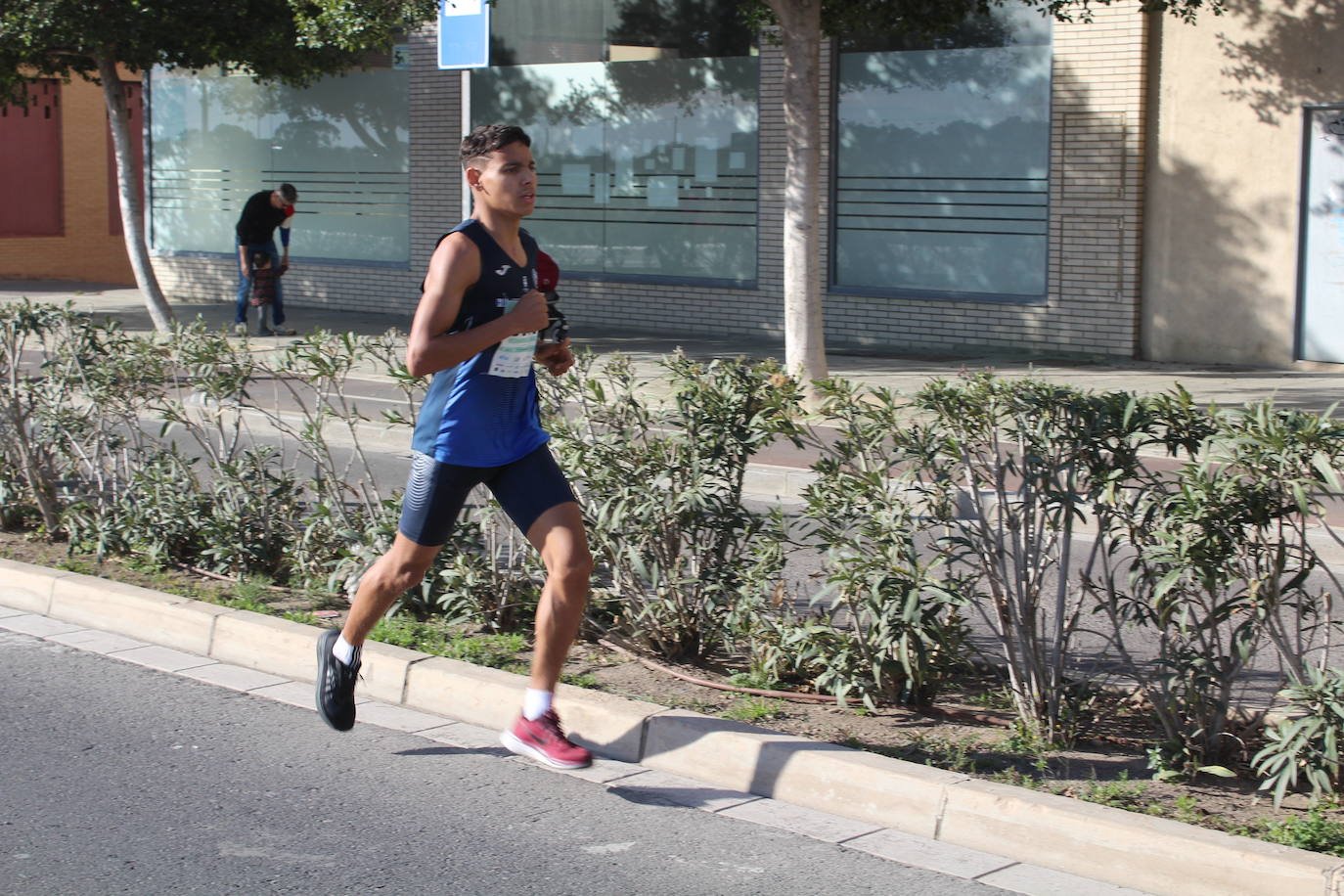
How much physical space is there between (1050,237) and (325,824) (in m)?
13.2

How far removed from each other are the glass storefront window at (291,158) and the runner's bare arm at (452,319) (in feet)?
58.8

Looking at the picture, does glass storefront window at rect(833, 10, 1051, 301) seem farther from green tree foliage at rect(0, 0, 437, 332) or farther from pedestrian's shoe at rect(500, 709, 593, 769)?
pedestrian's shoe at rect(500, 709, 593, 769)

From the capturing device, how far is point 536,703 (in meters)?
4.88

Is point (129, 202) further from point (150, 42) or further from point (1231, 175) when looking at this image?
point (1231, 175)

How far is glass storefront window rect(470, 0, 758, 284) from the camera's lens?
19.0 metres

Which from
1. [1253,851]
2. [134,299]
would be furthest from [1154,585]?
[134,299]

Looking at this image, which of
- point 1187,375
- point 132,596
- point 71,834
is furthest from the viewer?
point 1187,375

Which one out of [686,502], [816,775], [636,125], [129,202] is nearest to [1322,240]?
[636,125]

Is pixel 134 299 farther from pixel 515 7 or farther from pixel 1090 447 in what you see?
pixel 1090 447

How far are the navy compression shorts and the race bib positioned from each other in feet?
0.86

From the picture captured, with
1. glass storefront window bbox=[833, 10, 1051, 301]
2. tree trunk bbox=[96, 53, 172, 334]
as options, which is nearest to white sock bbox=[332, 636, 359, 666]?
glass storefront window bbox=[833, 10, 1051, 301]

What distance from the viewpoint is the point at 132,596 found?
21.8ft

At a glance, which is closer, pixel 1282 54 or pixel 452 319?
pixel 452 319

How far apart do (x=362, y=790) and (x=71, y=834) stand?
0.83 meters
